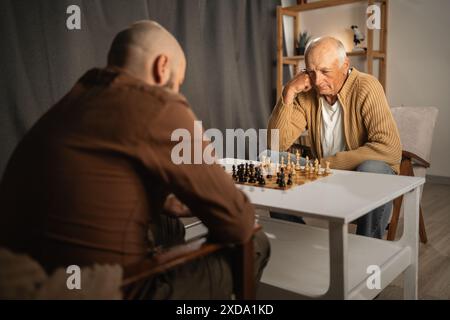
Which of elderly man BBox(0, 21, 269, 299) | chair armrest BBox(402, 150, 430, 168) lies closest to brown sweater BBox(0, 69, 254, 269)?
elderly man BBox(0, 21, 269, 299)

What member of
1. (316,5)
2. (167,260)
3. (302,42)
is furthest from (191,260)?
(302,42)

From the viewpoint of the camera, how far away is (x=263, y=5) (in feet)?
14.2

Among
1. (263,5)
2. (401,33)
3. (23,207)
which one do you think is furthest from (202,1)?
(23,207)

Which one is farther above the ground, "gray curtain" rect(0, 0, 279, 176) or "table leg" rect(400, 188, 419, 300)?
"gray curtain" rect(0, 0, 279, 176)

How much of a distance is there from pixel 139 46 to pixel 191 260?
501mm

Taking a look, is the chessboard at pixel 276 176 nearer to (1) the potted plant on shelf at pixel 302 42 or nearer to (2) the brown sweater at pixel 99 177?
(2) the brown sweater at pixel 99 177

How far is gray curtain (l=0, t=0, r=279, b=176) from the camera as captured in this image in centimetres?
260

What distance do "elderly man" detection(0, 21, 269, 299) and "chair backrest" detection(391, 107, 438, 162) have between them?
186 cm

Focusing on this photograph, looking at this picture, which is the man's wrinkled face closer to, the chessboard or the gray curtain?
the chessboard

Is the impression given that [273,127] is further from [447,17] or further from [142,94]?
[447,17]

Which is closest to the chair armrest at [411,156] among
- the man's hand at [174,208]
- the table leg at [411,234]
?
the table leg at [411,234]

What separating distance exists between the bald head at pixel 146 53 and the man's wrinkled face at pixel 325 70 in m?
1.31

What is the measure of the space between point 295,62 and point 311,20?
0.49 m

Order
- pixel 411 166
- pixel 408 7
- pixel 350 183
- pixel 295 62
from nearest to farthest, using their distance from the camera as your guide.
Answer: pixel 350 183
pixel 411 166
pixel 408 7
pixel 295 62
